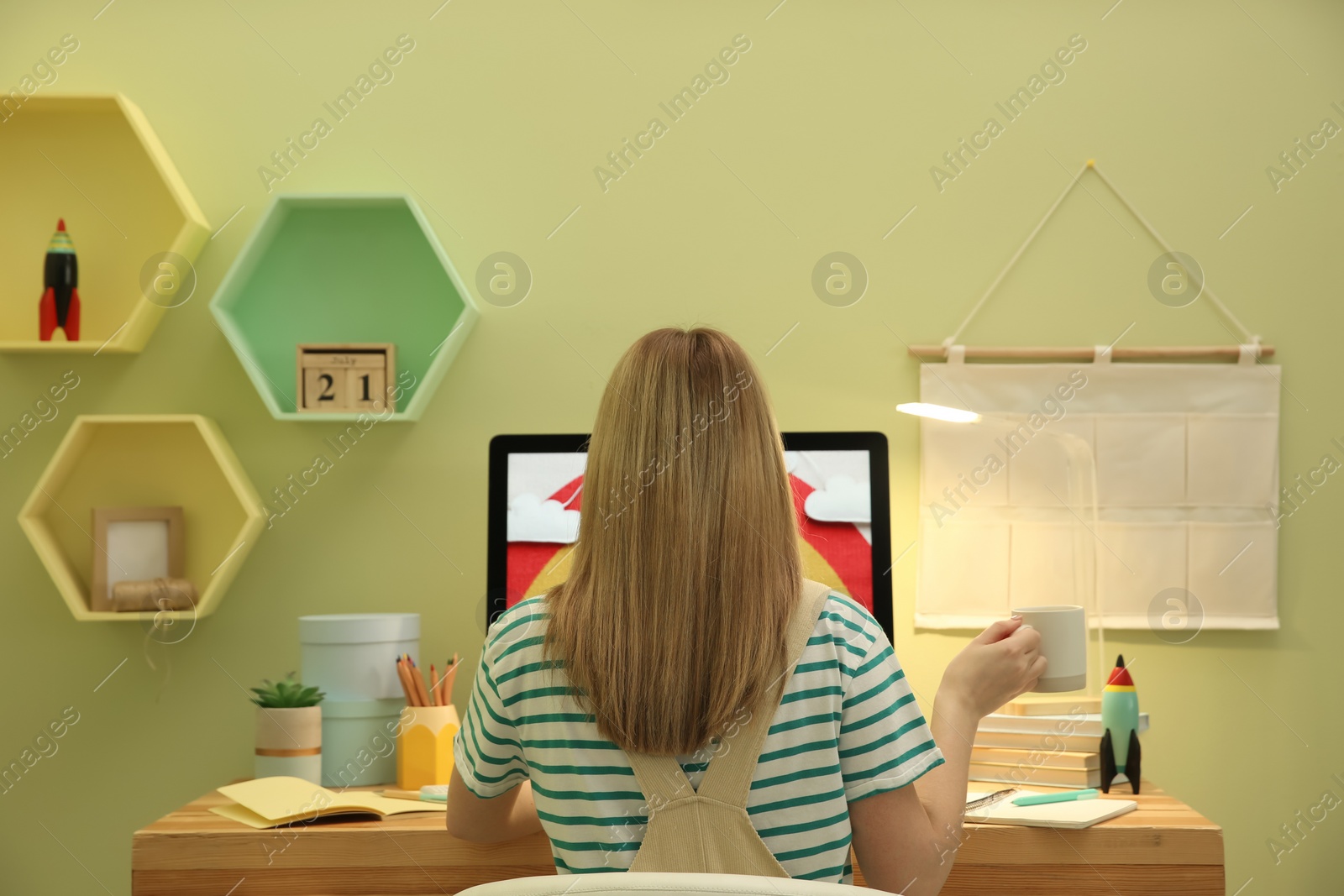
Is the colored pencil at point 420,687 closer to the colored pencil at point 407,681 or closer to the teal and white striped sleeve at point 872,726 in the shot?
the colored pencil at point 407,681

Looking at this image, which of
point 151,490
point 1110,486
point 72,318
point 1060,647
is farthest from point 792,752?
point 72,318

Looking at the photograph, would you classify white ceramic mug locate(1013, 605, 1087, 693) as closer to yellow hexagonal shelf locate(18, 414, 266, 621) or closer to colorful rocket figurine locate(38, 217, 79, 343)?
yellow hexagonal shelf locate(18, 414, 266, 621)

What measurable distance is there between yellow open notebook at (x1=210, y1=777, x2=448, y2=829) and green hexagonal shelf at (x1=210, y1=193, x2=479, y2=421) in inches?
26.3

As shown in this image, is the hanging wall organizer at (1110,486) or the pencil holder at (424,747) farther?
the hanging wall organizer at (1110,486)

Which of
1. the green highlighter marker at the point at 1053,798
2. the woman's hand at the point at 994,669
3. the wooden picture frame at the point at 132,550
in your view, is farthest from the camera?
the wooden picture frame at the point at 132,550

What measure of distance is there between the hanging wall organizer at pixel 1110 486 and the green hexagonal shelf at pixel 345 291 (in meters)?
0.88

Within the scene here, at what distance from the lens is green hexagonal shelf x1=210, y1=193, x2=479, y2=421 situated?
193 cm

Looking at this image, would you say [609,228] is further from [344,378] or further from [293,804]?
[293,804]

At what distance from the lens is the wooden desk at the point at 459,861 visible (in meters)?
1.38

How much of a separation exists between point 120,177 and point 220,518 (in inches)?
25.1

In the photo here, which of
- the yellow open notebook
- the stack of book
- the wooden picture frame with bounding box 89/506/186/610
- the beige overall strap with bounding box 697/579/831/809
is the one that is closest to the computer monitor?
the stack of book

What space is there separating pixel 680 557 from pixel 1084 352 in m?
1.18

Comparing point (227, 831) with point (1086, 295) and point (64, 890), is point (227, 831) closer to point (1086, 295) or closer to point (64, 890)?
point (64, 890)

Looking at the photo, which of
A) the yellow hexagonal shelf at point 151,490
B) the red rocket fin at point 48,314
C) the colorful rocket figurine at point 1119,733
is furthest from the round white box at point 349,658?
the colorful rocket figurine at point 1119,733
